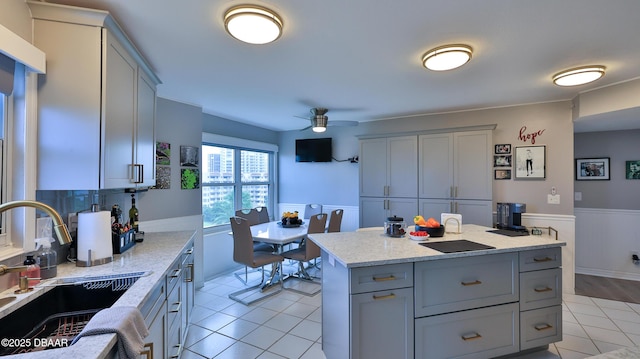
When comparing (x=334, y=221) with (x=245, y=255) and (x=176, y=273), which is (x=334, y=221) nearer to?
(x=245, y=255)

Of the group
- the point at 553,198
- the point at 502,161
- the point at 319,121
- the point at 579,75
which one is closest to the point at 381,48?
the point at 319,121

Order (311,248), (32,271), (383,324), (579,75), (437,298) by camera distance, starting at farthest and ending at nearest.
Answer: (311,248) < (579,75) < (437,298) < (383,324) < (32,271)

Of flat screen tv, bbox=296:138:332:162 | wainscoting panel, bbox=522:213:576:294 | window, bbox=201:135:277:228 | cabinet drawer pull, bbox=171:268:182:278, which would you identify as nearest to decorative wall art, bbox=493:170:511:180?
wainscoting panel, bbox=522:213:576:294

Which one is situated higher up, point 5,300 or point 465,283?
point 5,300

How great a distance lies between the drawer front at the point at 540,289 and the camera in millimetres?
2055

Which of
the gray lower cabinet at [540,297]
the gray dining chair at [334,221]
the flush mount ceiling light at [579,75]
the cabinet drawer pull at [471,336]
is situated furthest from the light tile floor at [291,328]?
the flush mount ceiling light at [579,75]

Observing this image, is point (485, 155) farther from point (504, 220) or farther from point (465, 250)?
point (465, 250)

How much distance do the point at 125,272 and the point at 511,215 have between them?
3881 millimetres

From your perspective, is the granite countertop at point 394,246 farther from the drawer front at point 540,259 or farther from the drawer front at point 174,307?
the drawer front at point 174,307

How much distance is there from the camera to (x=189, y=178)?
11.6 ft

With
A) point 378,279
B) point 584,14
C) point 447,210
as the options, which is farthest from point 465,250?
point 447,210

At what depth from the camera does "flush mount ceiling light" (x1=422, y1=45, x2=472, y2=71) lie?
199 cm

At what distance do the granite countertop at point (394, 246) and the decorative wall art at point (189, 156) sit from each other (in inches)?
83.6

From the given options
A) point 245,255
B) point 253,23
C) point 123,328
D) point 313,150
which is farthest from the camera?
point 313,150
